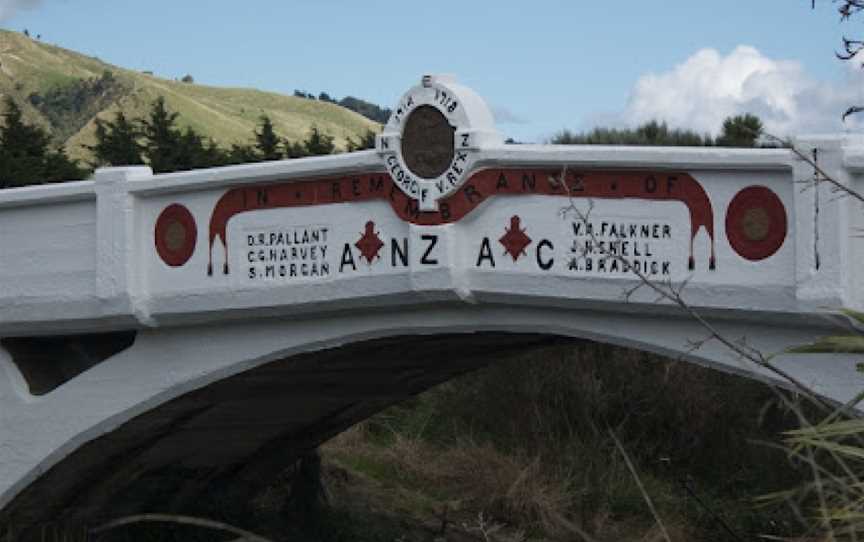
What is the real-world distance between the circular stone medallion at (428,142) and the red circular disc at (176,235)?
2278 mm

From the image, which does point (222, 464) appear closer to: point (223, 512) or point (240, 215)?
point (223, 512)

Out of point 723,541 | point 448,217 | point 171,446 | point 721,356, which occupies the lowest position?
point 723,541

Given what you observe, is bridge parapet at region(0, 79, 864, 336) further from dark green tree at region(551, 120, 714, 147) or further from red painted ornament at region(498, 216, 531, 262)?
dark green tree at region(551, 120, 714, 147)

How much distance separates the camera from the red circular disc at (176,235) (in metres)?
11.7

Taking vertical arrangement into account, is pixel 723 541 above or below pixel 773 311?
below

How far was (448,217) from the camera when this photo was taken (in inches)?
394

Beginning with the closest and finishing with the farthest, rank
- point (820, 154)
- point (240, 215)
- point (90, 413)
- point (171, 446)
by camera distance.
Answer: point (820, 154) < point (240, 215) < point (90, 413) < point (171, 446)

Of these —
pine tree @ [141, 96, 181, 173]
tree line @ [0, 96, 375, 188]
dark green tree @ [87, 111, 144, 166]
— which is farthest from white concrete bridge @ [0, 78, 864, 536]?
dark green tree @ [87, 111, 144, 166]

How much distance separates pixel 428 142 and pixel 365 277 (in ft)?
3.35

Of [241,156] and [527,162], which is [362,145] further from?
[527,162]

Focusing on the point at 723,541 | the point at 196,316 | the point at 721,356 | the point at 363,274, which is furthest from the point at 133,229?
the point at 723,541

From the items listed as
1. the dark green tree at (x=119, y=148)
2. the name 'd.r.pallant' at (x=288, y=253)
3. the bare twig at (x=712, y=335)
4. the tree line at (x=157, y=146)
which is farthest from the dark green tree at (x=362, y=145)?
the bare twig at (x=712, y=335)

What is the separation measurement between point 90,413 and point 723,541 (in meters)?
6.18

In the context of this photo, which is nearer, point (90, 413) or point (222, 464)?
point (90, 413)
